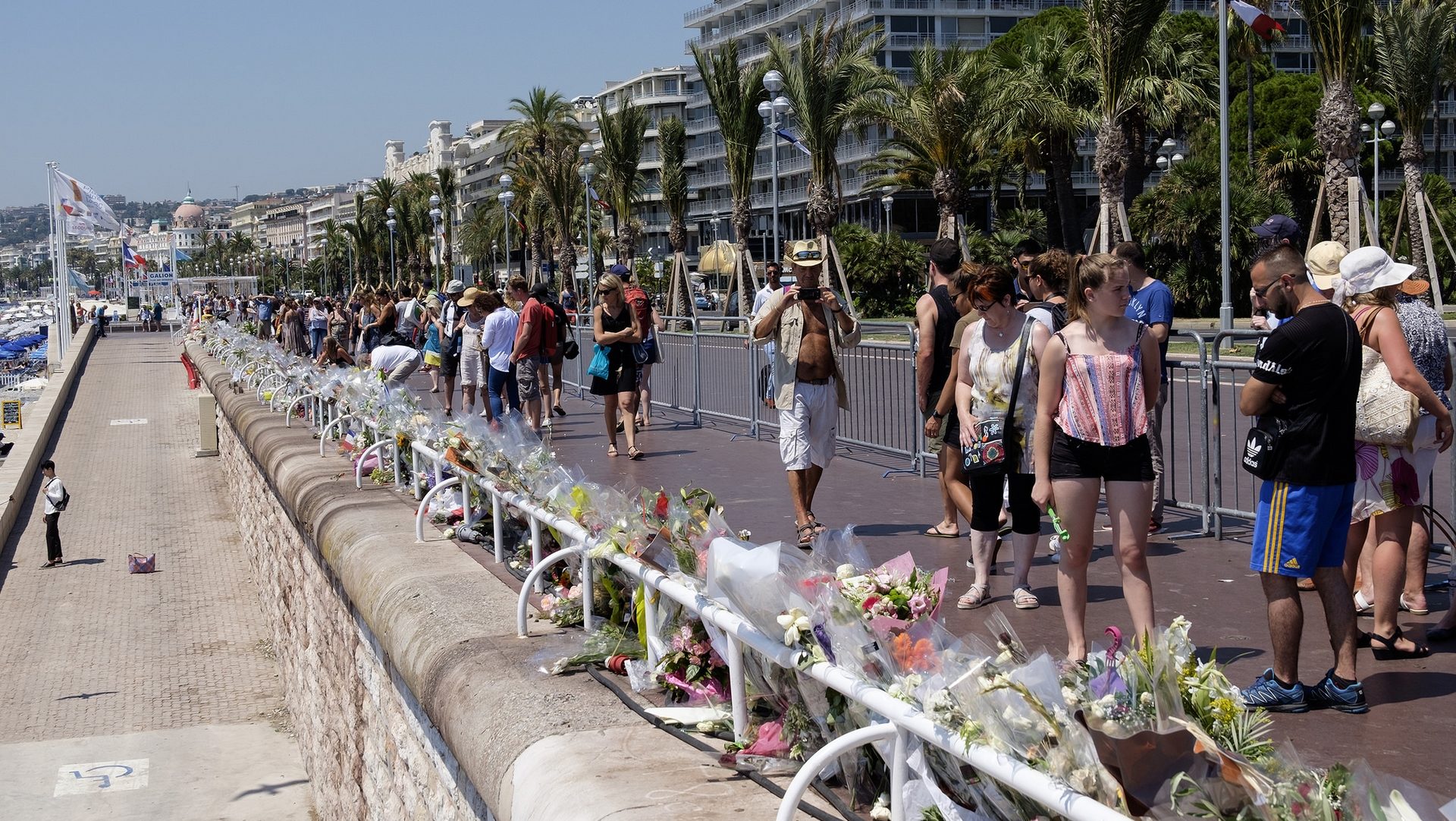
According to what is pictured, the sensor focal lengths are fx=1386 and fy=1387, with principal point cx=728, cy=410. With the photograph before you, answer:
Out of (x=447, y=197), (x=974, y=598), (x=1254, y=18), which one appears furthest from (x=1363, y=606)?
(x=447, y=197)

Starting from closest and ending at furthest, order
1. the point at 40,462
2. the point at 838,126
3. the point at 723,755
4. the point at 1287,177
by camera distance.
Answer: the point at 723,755 < the point at 40,462 < the point at 838,126 < the point at 1287,177

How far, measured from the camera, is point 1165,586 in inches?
248

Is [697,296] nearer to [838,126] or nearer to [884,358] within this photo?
[838,126]

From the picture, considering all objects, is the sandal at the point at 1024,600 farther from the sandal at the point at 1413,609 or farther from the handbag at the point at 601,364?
the handbag at the point at 601,364

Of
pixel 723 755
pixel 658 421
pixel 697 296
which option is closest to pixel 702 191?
pixel 697 296

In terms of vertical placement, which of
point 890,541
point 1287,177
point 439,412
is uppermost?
point 1287,177

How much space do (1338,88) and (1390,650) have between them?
2312 centimetres

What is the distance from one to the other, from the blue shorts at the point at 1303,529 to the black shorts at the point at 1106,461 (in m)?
0.48

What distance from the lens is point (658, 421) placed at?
1513cm

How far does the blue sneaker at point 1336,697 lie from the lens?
14.3ft

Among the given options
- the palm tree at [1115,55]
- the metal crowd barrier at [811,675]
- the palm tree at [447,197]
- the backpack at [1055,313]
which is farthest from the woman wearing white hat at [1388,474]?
the palm tree at [447,197]

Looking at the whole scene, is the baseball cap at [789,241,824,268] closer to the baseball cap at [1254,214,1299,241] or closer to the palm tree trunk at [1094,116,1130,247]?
the baseball cap at [1254,214,1299,241]

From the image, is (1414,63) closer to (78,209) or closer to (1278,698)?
(1278,698)

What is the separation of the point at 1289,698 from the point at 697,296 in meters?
60.9
